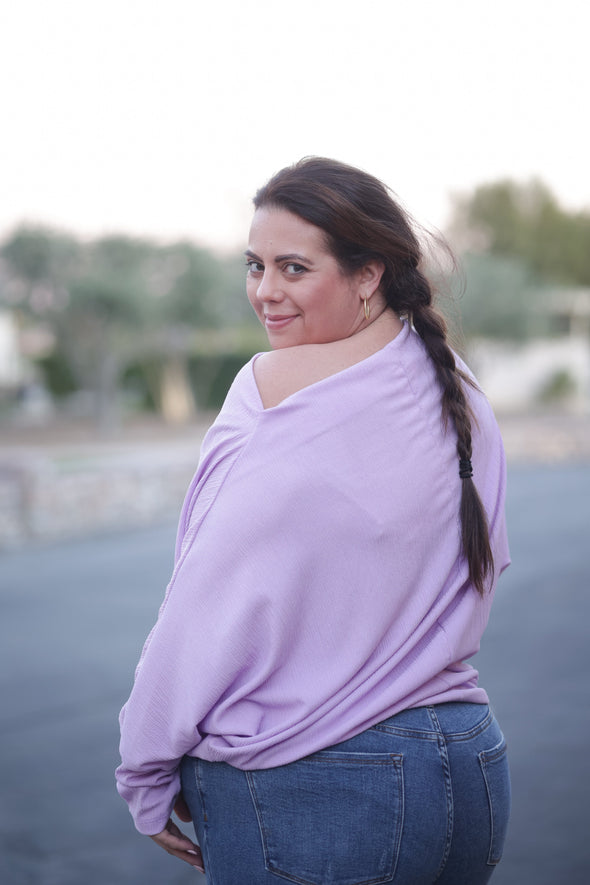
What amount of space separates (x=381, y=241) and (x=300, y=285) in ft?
0.37

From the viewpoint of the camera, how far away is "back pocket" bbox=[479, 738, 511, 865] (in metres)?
1.17

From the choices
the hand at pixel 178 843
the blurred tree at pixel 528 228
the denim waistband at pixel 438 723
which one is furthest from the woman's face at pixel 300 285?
the blurred tree at pixel 528 228

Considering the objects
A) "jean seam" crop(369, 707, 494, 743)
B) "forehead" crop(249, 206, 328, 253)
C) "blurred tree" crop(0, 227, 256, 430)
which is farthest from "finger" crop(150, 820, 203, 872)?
"blurred tree" crop(0, 227, 256, 430)

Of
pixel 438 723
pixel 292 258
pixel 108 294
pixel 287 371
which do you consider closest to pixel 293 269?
pixel 292 258

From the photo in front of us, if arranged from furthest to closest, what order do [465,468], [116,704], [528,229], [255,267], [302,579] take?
[528,229]
[116,704]
[255,267]
[465,468]
[302,579]

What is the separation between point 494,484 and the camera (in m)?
1.29

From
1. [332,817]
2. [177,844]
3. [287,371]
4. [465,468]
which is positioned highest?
[287,371]

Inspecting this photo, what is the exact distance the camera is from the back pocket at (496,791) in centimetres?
117

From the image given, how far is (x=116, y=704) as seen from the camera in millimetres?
4516

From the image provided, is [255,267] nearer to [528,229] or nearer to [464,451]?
[464,451]

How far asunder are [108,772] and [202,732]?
2.83 meters

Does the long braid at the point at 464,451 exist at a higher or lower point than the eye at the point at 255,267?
lower

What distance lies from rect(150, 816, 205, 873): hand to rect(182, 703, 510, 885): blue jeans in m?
0.07

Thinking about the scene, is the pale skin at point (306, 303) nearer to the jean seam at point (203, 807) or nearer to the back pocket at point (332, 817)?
the jean seam at point (203, 807)
